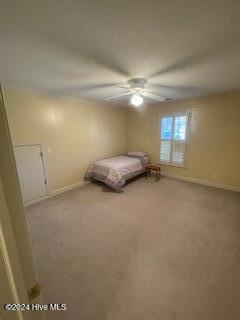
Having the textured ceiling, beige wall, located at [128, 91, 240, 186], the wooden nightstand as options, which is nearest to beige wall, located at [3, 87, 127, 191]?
the textured ceiling

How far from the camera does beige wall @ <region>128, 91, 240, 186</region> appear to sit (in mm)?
3477

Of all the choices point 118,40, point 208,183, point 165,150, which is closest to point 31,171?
point 118,40

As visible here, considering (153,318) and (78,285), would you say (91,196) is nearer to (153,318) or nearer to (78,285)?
(78,285)

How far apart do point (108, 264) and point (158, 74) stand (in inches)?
107

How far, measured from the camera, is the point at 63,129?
144 inches

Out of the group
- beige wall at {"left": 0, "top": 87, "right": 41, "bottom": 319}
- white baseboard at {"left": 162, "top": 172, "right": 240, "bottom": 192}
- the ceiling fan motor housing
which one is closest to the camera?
beige wall at {"left": 0, "top": 87, "right": 41, "bottom": 319}

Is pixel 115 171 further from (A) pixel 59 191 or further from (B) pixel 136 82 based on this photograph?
(B) pixel 136 82

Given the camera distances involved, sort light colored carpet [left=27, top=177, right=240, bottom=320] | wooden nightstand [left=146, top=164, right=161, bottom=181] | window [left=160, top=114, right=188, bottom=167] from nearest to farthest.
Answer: light colored carpet [left=27, top=177, right=240, bottom=320] < window [left=160, top=114, right=188, bottom=167] < wooden nightstand [left=146, top=164, right=161, bottom=181]

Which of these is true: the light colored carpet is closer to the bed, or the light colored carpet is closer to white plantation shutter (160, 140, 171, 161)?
the bed

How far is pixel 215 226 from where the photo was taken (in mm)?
2363

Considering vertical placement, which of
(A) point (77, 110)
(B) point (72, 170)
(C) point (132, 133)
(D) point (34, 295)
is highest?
(A) point (77, 110)

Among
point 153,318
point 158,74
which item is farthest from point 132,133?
point 153,318

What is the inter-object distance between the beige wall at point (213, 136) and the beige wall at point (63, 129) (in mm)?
1783

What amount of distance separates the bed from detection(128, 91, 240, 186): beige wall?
1169mm
